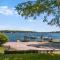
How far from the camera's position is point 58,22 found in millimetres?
18000

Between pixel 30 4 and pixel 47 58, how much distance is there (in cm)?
404

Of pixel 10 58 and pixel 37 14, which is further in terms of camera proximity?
pixel 37 14

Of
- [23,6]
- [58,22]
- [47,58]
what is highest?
[23,6]

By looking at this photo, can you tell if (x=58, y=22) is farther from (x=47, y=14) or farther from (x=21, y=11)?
(x=21, y=11)

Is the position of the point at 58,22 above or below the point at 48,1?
below

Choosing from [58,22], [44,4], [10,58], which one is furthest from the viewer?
[58,22]

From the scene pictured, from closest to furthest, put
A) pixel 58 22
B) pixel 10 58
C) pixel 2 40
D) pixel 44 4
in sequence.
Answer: pixel 10 58 → pixel 44 4 → pixel 58 22 → pixel 2 40

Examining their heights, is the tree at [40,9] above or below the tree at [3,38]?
above

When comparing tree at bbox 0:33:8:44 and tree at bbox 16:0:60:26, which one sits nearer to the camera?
tree at bbox 16:0:60:26

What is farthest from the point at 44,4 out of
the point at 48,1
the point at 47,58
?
the point at 47,58

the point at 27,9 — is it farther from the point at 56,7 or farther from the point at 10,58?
the point at 10,58

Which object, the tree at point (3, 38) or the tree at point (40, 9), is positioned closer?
the tree at point (40, 9)

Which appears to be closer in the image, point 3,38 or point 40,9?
point 40,9

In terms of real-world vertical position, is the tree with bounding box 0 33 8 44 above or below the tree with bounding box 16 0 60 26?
below
